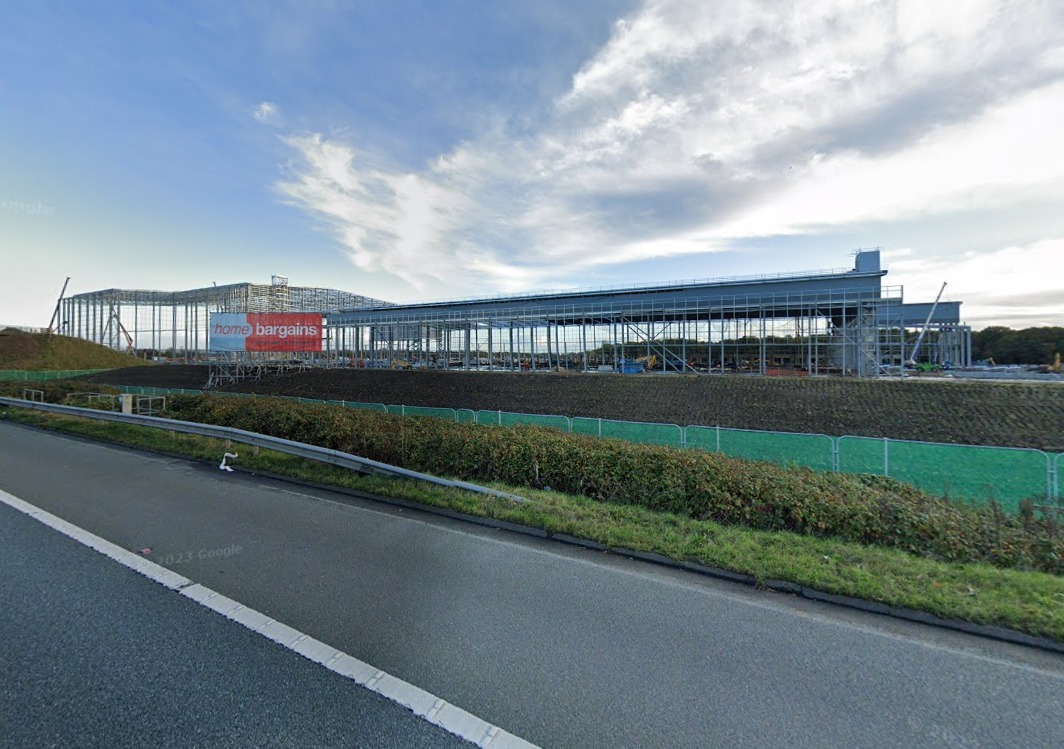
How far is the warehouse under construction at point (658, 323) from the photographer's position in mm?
31391

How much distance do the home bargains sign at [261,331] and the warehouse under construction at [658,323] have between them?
0.57 m

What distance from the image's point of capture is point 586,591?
3.96m

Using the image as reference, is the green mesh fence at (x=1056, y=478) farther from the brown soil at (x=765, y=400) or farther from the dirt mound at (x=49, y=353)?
the dirt mound at (x=49, y=353)

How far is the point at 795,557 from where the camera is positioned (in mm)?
4422

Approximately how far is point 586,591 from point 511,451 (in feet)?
12.5

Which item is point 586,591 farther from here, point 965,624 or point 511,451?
point 511,451

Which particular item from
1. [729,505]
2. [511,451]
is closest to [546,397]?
[511,451]

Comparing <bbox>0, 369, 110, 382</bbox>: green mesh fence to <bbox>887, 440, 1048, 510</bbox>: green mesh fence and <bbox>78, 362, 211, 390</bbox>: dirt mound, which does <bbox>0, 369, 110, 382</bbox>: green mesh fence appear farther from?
<bbox>887, 440, 1048, 510</bbox>: green mesh fence

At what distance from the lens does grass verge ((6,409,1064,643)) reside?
3.56 meters

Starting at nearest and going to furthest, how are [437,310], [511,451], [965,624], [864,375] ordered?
[965,624] < [511,451] < [864,375] < [437,310]

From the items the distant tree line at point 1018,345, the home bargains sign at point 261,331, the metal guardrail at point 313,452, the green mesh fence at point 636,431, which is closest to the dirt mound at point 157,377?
the home bargains sign at point 261,331

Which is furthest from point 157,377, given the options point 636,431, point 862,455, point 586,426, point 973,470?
point 973,470

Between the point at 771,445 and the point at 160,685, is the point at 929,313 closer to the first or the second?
the point at 771,445

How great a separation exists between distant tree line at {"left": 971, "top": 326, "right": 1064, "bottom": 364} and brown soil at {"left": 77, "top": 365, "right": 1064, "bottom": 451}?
201 feet
